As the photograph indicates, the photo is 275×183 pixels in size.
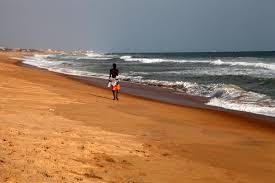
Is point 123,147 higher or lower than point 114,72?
lower

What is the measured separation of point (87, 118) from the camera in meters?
9.98

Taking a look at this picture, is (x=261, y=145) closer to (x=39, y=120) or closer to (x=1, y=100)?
(x=39, y=120)

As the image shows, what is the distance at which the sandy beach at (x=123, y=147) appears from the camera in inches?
213

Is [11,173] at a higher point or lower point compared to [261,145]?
higher

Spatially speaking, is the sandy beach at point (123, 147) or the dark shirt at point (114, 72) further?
the dark shirt at point (114, 72)

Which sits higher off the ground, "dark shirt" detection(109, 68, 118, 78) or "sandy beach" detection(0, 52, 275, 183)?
"dark shirt" detection(109, 68, 118, 78)

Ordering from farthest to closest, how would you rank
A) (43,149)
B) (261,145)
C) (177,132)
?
(177,132) → (261,145) → (43,149)

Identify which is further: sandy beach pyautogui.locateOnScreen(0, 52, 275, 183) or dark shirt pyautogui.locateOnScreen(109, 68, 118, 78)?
dark shirt pyautogui.locateOnScreen(109, 68, 118, 78)

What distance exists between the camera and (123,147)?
23.2ft

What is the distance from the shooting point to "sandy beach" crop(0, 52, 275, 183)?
5.41 meters

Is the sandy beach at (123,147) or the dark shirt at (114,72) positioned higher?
the dark shirt at (114,72)

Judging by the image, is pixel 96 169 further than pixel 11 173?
Yes

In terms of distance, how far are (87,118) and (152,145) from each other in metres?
2.89

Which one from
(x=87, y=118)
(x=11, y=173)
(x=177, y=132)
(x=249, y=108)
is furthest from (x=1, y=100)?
(x=249, y=108)
